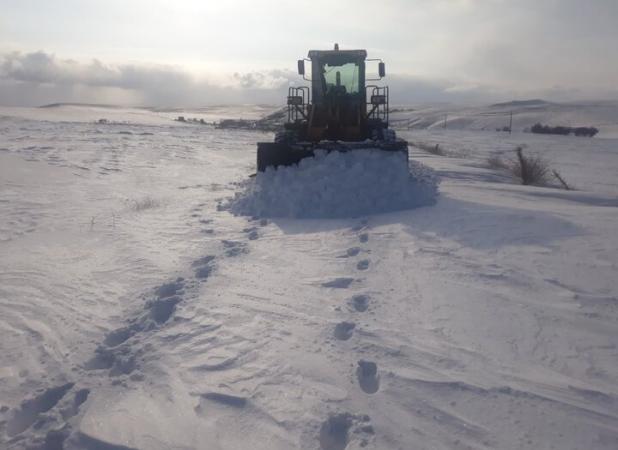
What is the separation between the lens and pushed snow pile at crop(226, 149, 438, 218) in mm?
7566

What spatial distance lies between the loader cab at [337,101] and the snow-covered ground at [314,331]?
4133 millimetres

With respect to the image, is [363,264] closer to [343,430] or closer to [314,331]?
[314,331]

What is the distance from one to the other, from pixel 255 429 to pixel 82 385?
4.02ft

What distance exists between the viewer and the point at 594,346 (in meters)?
3.38

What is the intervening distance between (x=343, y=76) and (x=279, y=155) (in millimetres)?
3482

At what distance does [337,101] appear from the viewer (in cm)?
1112

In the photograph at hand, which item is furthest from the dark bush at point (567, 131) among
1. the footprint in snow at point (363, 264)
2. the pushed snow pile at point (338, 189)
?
the footprint in snow at point (363, 264)

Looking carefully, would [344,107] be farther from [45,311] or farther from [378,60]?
[45,311]

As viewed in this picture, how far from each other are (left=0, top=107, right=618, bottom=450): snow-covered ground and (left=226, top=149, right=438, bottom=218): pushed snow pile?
1.34 feet

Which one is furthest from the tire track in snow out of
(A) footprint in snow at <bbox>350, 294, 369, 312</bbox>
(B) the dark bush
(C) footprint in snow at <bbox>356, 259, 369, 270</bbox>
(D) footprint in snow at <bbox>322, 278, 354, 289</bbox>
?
(B) the dark bush

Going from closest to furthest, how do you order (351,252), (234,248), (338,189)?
(351,252) < (234,248) < (338,189)

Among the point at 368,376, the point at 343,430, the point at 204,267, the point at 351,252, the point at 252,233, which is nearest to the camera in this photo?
the point at 343,430

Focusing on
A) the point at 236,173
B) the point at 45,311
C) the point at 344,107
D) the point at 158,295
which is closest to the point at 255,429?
the point at 158,295

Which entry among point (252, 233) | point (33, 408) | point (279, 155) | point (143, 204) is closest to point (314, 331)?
point (33, 408)
